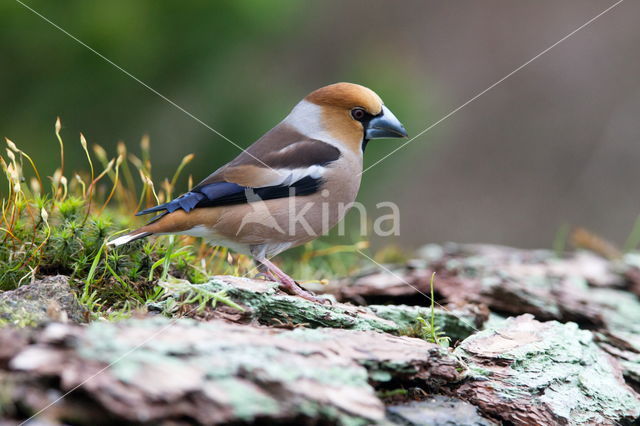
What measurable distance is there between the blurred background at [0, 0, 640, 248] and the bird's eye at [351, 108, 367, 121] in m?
2.32

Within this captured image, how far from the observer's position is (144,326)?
234 centimetres

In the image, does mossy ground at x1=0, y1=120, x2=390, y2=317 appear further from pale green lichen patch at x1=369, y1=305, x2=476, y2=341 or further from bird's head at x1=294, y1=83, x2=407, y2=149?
bird's head at x1=294, y1=83, x2=407, y2=149

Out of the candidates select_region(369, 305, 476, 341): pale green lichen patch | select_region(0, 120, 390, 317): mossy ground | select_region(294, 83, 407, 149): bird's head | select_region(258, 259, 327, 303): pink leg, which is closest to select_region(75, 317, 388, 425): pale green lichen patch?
select_region(0, 120, 390, 317): mossy ground

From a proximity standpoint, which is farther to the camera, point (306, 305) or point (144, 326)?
point (306, 305)

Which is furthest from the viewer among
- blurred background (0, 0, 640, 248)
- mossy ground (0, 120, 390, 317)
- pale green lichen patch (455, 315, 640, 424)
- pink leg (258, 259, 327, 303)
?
blurred background (0, 0, 640, 248)

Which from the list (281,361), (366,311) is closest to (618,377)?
(366,311)

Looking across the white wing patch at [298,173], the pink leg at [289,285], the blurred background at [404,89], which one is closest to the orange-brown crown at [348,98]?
the white wing patch at [298,173]

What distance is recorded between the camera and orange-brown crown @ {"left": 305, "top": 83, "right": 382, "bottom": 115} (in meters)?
4.97

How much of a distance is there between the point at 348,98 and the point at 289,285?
167cm

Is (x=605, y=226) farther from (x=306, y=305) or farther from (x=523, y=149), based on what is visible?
(x=306, y=305)

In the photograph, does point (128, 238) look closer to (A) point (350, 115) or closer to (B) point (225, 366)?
(B) point (225, 366)

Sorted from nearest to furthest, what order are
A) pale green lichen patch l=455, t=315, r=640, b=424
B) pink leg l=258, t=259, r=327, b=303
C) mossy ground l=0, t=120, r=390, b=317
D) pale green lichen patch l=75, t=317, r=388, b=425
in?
1. pale green lichen patch l=75, t=317, r=388, b=425
2. pale green lichen patch l=455, t=315, r=640, b=424
3. mossy ground l=0, t=120, r=390, b=317
4. pink leg l=258, t=259, r=327, b=303

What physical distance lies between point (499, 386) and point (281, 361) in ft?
4.07

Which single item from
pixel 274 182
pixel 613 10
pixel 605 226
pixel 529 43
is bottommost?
pixel 605 226
